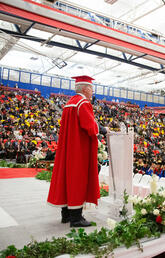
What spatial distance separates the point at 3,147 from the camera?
11.7 m

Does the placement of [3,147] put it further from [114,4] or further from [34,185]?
[114,4]

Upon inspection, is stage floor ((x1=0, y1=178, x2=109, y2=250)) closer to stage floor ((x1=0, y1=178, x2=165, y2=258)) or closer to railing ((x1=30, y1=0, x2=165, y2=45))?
stage floor ((x1=0, y1=178, x2=165, y2=258))

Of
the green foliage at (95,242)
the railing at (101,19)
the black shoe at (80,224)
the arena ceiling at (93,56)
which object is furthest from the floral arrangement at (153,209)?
the railing at (101,19)

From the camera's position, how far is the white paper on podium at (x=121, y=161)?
3.14 metres

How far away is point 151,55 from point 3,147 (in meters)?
7.65

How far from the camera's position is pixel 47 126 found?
15.8 m

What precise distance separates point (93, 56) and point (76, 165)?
16.2 metres

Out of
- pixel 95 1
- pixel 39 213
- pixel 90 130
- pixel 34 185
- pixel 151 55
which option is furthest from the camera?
pixel 95 1

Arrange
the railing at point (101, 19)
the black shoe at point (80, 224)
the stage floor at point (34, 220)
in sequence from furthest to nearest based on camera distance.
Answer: the railing at point (101, 19) < the black shoe at point (80, 224) < the stage floor at point (34, 220)

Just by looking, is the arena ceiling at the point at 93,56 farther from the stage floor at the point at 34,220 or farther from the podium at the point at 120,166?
the podium at the point at 120,166

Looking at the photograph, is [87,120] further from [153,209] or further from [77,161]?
[153,209]

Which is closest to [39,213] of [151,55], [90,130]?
[90,130]

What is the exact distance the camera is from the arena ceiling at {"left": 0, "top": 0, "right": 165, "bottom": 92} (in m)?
10.8

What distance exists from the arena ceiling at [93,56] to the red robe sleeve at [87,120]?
5857 mm
